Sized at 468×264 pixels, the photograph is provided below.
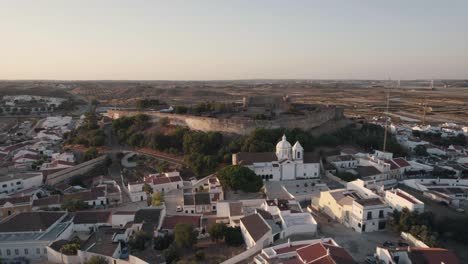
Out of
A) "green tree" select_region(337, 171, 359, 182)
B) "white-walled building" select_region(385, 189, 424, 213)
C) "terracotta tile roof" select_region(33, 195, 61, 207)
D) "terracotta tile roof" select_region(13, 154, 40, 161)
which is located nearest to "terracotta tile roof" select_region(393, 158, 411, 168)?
"green tree" select_region(337, 171, 359, 182)

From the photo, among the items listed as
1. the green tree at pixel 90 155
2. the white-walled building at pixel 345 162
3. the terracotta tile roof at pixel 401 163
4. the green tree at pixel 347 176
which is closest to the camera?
the green tree at pixel 347 176

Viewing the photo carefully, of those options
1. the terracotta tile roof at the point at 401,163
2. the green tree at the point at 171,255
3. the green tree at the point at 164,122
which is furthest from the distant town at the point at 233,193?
the terracotta tile roof at the point at 401,163

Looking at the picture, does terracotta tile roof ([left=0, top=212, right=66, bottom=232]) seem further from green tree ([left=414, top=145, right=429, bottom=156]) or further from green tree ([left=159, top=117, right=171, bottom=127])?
green tree ([left=414, top=145, right=429, bottom=156])

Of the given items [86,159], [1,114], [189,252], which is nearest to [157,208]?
[189,252]

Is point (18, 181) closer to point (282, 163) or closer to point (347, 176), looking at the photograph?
point (282, 163)

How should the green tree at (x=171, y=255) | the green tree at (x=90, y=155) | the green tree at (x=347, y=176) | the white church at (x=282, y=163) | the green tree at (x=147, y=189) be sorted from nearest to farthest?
1. the green tree at (x=171, y=255)
2. the green tree at (x=147, y=189)
3. the green tree at (x=347, y=176)
4. the white church at (x=282, y=163)
5. the green tree at (x=90, y=155)

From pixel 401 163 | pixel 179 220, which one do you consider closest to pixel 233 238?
pixel 179 220

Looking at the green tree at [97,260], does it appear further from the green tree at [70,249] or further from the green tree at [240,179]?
the green tree at [240,179]
